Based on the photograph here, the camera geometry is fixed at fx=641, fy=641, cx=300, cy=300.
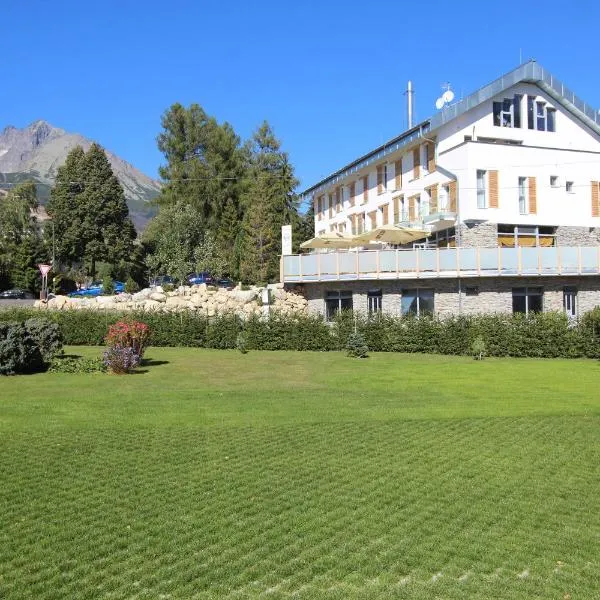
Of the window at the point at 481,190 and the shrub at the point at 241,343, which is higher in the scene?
the window at the point at 481,190

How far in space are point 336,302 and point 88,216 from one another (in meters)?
42.1

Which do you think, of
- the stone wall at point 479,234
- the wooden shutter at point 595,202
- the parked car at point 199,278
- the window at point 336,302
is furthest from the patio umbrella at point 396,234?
the parked car at point 199,278

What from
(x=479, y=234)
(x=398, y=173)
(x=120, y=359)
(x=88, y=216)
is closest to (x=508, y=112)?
(x=398, y=173)

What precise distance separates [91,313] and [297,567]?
3232 cm

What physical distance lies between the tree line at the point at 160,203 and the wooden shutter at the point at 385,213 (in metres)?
17.7

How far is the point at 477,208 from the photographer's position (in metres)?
36.0

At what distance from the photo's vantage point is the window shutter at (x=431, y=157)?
3897 centimetres

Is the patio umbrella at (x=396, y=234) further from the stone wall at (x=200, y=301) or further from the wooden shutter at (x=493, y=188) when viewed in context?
the stone wall at (x=200, y=301)

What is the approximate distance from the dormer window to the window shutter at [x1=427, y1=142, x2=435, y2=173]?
389 cm

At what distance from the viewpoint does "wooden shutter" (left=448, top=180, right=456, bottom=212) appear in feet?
119

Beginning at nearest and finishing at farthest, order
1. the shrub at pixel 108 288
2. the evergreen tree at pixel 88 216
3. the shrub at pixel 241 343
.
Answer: the shrub at pixel 241 343
the shrub at pixel 108 288
the evergreen tree at pixel 88 216

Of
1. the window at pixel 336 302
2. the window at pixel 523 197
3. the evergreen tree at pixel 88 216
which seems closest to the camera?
the window at pixel 336 302

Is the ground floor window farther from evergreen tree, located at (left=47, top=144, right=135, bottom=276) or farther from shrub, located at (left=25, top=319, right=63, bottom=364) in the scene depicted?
evergreen tree, located at (left=47, top=144, right=135, bottom=276)

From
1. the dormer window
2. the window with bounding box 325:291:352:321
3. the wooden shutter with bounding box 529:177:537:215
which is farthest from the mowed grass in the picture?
the dormer window
